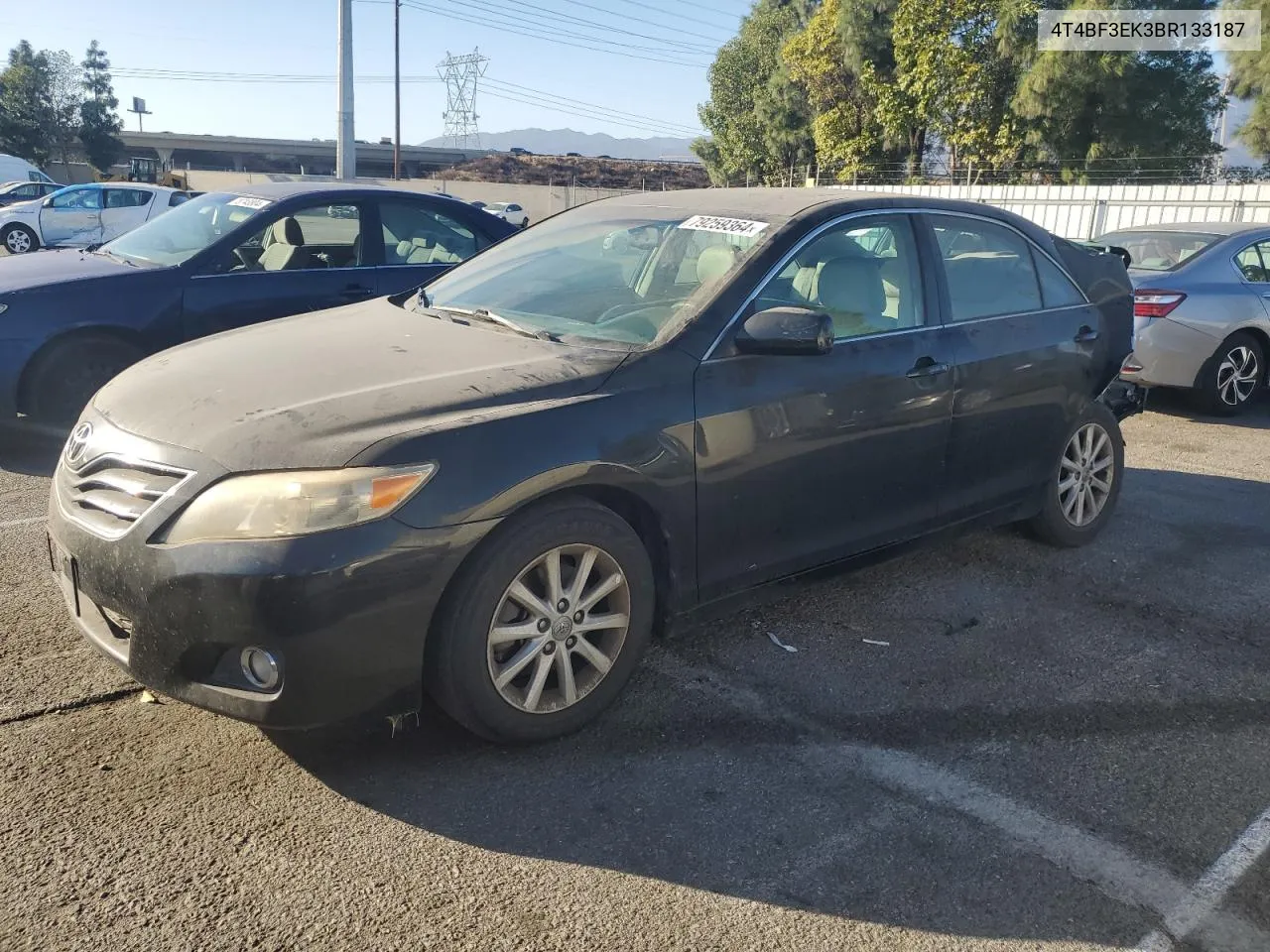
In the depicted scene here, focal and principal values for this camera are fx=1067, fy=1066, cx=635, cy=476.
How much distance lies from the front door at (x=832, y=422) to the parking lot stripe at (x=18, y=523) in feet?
11.4

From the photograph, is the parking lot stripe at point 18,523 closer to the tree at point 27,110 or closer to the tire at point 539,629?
the tire at point 539,629

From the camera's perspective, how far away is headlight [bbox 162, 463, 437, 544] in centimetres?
273

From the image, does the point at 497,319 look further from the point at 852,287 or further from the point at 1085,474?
the point at 1085,474

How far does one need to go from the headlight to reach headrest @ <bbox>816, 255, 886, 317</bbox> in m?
1.94

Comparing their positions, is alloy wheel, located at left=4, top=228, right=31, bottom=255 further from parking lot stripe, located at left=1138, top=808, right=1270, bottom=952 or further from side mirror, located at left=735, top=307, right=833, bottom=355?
parking lot stripe, located at left=1138, top=808, right=1270, bottom=952

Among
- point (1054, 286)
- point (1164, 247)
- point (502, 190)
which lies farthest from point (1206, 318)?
point (502, 190)

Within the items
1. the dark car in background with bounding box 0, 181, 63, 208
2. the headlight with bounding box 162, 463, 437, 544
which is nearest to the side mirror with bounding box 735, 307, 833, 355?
the headlight with bounding box 162, 463, 437, 544

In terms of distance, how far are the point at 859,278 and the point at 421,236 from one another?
4.02 meters

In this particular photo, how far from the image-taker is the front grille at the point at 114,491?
2887 millimetres

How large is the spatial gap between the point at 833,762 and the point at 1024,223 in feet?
9.54

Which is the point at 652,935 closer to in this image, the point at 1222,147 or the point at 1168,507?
the point at 1168,507

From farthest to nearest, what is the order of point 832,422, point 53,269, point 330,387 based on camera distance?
point 53,269, point 832,422, point 330,387

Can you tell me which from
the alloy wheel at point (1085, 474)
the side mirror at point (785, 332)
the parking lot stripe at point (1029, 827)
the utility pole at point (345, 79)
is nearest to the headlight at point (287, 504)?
the side mirror at point (785, 332)

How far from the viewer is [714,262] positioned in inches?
151
